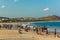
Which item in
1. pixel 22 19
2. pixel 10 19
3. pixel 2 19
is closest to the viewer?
pixel 2 19

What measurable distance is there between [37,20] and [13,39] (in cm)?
10189

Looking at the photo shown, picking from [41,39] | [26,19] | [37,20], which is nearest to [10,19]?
[26,19]

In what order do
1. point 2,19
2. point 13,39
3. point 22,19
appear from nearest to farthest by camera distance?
point 13,39, point 2,19, point 22,19

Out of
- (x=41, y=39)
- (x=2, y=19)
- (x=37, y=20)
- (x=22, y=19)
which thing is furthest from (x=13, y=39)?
(x=37, y=20)

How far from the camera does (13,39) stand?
50.5 feet

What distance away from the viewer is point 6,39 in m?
15.4

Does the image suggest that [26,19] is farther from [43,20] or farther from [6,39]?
[6,39]

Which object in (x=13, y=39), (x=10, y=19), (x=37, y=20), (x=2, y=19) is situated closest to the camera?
(x=13, y=39)

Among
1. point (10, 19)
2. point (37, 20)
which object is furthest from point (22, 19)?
point (37, 20)

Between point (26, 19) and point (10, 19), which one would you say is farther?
point (26, 19)

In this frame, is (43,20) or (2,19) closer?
(2,19)

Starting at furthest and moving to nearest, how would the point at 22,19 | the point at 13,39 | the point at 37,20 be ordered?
the point at 37,20, the point at 22,19, the point at 13,39

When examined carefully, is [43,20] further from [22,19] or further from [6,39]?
[6,39]

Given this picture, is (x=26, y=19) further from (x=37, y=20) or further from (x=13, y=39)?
(x=13, y=39)
